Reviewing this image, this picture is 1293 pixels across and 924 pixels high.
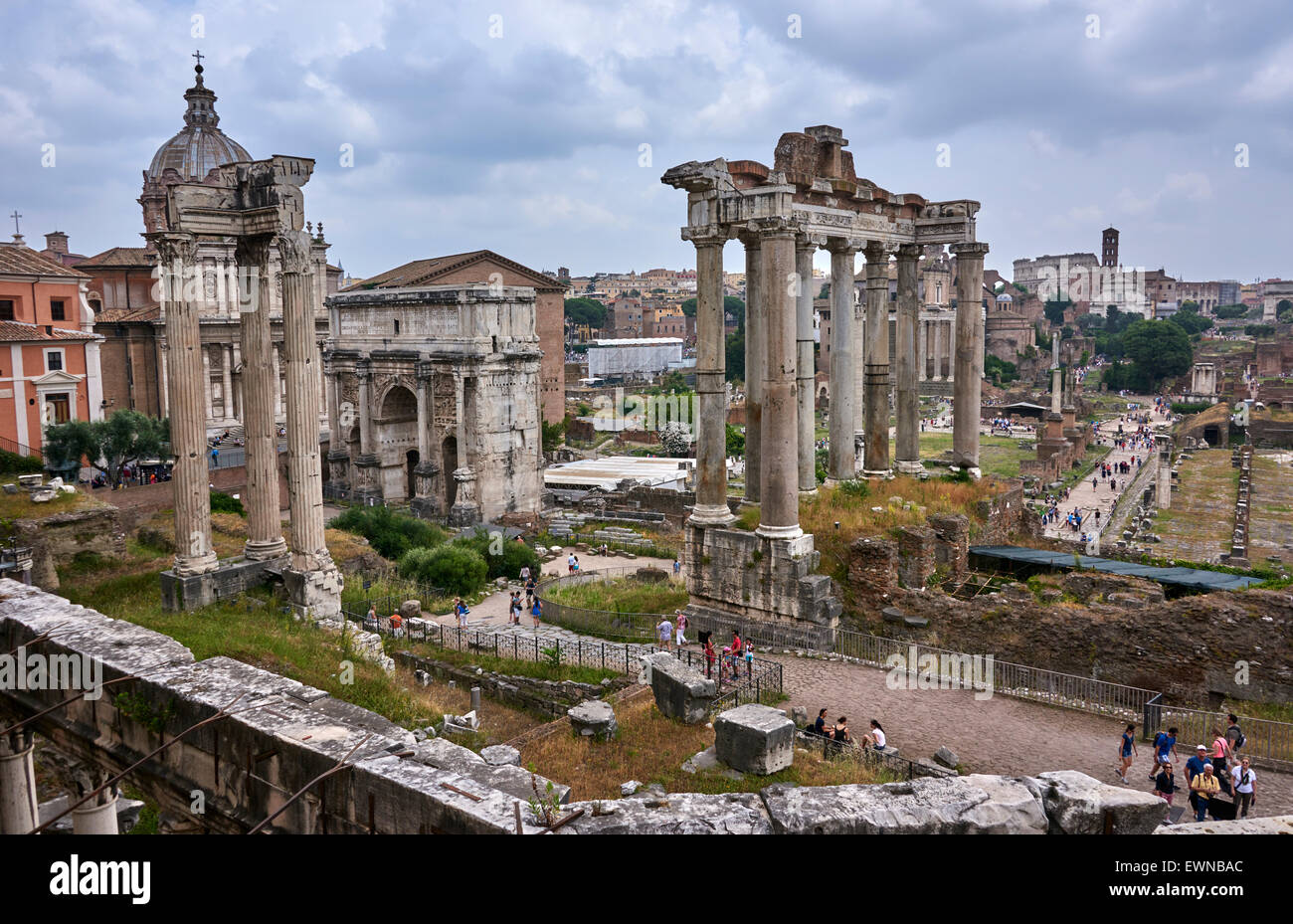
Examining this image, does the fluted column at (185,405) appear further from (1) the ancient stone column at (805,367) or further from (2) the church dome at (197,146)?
(2) the church dome at (197,146)

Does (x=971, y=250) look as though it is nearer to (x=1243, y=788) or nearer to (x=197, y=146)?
(x=1243, y=788)

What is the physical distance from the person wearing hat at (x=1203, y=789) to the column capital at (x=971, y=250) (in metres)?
12.6

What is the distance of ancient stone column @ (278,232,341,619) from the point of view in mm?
14500

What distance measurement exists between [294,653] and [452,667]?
14.5ft

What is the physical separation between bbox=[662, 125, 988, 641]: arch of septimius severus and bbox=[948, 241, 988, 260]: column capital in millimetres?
34

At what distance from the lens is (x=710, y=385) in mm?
16562

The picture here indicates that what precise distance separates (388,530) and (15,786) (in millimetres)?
21749

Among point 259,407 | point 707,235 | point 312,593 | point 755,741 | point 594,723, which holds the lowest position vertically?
point 594,723

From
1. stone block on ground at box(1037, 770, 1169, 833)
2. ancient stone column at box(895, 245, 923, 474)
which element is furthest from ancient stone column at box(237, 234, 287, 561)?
ancient stone column at box(895, 245, 923, 474)

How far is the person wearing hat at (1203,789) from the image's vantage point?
9.90m

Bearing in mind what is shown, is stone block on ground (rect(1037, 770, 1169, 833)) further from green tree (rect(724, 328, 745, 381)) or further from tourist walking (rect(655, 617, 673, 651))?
green tree (rect(724, 328, 745, 381))

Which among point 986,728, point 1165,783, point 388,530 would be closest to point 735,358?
point 388,530

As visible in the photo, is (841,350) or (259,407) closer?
(259,407)
